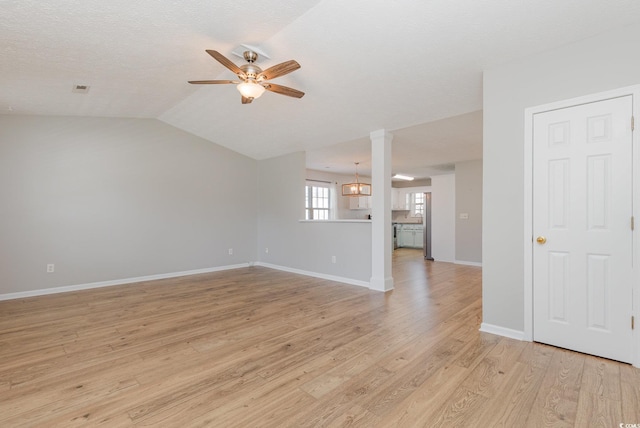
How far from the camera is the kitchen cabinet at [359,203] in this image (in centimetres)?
944

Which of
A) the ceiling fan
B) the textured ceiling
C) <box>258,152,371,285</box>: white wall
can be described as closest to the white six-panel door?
the textured ceiling

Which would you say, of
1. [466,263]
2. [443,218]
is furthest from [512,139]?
[443,218]

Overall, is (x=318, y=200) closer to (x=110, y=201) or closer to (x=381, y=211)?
(x=381, y=211)

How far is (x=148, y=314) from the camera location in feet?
11.5

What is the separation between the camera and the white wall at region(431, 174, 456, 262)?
733 centimetres

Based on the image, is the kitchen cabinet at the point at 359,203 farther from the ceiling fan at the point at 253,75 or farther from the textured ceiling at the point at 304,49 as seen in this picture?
the ceiling fan at the point at 253,75

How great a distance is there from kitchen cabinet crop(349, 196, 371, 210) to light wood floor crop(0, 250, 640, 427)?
577 cm

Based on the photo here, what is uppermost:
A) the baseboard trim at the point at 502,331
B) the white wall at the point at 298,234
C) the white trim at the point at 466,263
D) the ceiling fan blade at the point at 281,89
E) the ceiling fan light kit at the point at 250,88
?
the ceiling fan blade at the point at 281,89

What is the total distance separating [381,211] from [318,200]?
15.3ft

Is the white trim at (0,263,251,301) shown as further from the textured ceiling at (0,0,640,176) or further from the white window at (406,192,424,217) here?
the white window at (406,192,424,217)

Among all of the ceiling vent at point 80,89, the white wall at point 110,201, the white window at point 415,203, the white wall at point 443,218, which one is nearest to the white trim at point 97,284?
the white wall at point 110,201

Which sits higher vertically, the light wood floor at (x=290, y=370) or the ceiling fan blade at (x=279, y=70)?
the ceiling fan blade at (x=279, y=70)

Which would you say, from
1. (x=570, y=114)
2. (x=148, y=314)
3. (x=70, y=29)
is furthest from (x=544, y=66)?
(x=148, y=314)

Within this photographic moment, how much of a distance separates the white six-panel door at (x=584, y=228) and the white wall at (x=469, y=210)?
14.5 feet
